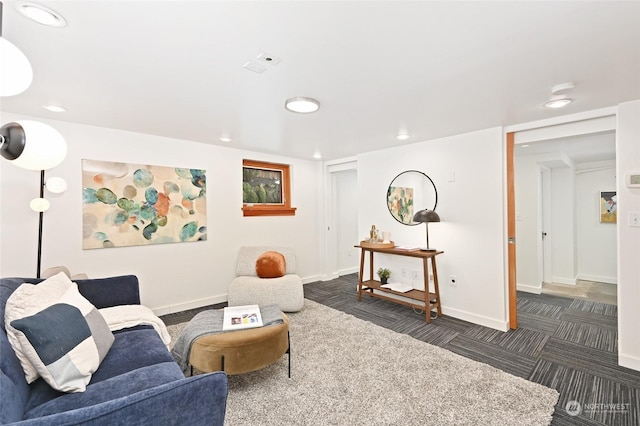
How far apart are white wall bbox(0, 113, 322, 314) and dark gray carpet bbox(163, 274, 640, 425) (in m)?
0.53

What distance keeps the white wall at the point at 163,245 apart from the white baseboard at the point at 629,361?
3.90 meters

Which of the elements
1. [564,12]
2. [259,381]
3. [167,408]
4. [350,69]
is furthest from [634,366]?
[167,408]

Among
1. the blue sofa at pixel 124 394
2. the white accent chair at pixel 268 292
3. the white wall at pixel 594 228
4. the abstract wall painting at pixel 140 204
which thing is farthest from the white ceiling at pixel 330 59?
the white wall at pixel 594 228

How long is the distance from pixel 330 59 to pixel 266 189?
323 cm

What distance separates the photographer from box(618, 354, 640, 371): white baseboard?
2.33 m

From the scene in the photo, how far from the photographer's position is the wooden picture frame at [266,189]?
14.8 ft

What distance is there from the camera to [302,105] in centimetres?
237

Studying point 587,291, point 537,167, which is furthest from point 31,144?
point 587,291

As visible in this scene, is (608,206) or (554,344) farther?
(608,206)

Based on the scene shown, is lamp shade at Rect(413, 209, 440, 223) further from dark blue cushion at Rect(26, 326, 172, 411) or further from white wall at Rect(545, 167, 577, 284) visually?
white wall at Rect(545, 167, 577, 284)

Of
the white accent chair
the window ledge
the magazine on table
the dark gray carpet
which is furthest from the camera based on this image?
the window ledge

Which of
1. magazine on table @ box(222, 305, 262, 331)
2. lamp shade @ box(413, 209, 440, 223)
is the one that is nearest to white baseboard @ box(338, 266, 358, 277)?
lamp shade @ box(413, 209, 440, 223)

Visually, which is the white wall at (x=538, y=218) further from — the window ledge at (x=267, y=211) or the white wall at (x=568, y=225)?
the window ledge at (x=267, y=211)

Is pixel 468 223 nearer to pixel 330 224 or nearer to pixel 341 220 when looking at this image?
pixel 330 224
